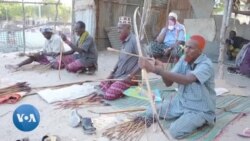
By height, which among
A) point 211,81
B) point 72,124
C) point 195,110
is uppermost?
point 211,81

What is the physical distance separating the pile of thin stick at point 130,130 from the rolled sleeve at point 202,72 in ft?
2.47

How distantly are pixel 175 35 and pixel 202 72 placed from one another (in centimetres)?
292

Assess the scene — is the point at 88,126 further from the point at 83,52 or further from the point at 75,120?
the point at 83,52

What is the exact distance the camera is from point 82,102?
4262 mm

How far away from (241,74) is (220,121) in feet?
10.2

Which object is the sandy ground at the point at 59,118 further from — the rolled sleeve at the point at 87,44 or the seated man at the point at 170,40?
the seated man at the point at 170,40

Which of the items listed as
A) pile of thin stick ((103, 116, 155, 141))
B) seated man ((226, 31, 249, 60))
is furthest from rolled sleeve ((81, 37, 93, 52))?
seated man ((226, 31, 249, 60))

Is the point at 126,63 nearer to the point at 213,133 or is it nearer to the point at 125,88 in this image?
the point at 125,88

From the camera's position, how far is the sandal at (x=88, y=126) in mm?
3309

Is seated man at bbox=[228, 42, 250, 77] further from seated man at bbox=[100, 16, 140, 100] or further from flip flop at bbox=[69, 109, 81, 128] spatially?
flip flop at bbox=[69, 109, 81, 128]

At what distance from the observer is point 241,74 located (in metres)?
6.38

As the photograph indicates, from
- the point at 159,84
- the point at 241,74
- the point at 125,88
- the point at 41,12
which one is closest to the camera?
the point at 125,88

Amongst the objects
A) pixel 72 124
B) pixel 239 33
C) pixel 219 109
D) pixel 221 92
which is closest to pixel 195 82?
pixel 219 109

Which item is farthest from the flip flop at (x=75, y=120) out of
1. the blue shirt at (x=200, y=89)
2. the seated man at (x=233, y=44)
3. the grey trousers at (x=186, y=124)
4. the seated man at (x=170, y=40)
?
the seated man at (x=233, y=44)
